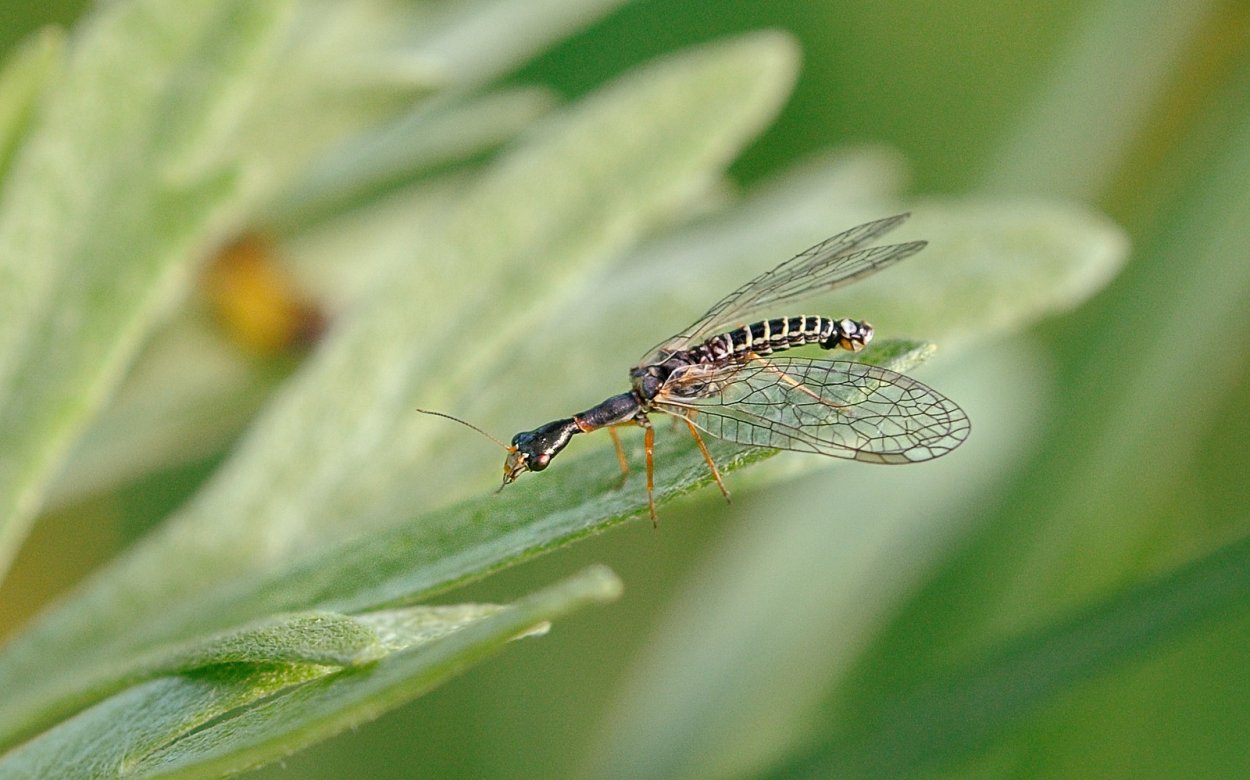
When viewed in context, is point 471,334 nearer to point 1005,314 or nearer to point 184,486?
point 1005,314

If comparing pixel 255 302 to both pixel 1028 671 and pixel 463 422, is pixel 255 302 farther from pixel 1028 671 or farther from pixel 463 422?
pixel 1028 671

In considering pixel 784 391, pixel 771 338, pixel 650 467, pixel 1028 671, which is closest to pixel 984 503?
pixel 771 338

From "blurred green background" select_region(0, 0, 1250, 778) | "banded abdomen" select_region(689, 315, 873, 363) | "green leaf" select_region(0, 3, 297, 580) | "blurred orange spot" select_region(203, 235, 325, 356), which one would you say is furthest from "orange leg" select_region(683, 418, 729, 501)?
"blurred orange spot" select_region(203, 235, 325, 356)

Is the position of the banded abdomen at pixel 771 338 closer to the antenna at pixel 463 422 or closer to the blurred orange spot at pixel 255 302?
the antenna at pixel 463 422

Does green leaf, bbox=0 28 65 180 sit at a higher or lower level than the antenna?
higher

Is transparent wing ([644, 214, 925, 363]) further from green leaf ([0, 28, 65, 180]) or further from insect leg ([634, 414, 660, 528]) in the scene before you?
A: green leaf ([0, 28, 65, 180])

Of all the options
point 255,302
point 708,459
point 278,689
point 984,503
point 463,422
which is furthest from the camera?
point 984,503

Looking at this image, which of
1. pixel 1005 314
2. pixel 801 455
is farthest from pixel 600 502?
pixel 1005 314

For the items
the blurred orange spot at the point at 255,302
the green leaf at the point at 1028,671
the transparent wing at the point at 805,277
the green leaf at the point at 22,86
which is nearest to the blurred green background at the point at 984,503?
the green leaf at the point at 1028,671
